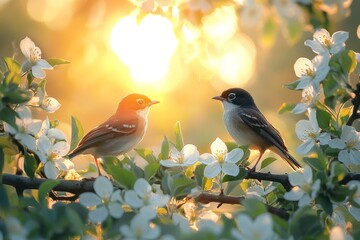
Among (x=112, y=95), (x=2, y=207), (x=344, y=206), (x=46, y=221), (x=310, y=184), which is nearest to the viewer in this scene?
(x=46, y=221)

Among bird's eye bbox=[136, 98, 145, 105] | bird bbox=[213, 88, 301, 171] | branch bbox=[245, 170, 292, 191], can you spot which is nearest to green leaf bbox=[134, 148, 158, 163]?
branch bbox=[245, 170, 292, 191]

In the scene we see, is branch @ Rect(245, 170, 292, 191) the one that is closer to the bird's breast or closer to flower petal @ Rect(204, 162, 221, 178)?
flower petal @ Rect(204, 162, 221, 178)

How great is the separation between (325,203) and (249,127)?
2.41 meters

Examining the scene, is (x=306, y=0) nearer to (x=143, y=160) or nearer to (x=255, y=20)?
(x=255, y=20)

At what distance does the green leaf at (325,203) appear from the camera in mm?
2146

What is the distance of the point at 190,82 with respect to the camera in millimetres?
10211

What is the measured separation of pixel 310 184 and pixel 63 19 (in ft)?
22.0

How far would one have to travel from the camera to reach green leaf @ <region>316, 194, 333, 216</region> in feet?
7.04

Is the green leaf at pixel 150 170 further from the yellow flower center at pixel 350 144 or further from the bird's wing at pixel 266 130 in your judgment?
the bird's wing at pixel 266 130

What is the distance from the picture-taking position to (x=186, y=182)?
2150 millimetres

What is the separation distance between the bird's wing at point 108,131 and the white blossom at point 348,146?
166 centimetres

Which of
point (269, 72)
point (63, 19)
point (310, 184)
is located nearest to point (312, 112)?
point (310, 184)

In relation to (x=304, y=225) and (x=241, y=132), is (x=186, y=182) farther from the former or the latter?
(x=241, y=132)

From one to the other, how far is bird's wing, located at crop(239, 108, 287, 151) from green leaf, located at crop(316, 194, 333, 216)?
186cm
